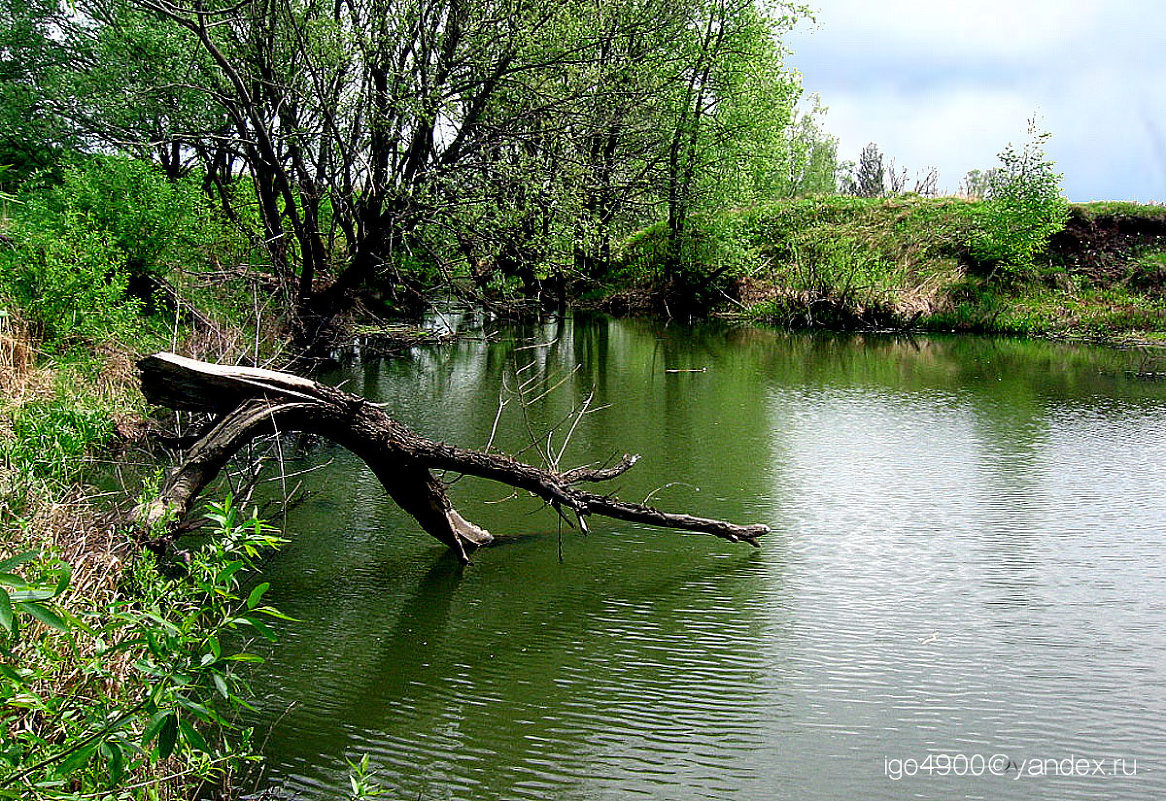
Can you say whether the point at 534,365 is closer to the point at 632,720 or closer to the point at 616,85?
the point at 616,85

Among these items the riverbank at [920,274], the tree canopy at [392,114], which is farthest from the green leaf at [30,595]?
the riverbank at [920,274]

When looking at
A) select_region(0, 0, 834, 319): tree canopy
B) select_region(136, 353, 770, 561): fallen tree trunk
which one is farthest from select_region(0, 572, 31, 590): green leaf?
select_region(0, 0, 834, 319): tree canopy

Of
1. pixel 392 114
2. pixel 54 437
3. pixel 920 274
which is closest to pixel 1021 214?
pixel 920 274

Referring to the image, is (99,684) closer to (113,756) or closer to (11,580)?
(113,756)

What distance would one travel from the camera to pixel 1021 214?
894 inches

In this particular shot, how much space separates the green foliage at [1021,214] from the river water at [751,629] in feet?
43.4

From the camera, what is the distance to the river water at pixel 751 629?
4027 mm

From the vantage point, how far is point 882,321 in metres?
22.6

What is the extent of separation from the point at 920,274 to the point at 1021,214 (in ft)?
8.48

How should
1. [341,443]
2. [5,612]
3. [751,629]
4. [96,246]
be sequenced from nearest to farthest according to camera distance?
[5,612], [751,629], [341,443], [96,246]

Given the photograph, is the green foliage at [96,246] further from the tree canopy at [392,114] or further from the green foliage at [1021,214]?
the green foliage at [1021,214]

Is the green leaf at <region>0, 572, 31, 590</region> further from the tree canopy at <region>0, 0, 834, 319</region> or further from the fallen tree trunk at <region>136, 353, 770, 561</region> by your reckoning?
the tree canopy at <region>0, 0, 834, 319</region>

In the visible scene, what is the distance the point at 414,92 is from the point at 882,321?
42.9 feet

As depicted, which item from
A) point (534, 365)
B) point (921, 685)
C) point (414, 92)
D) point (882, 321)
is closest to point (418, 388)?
point (534, 365)
